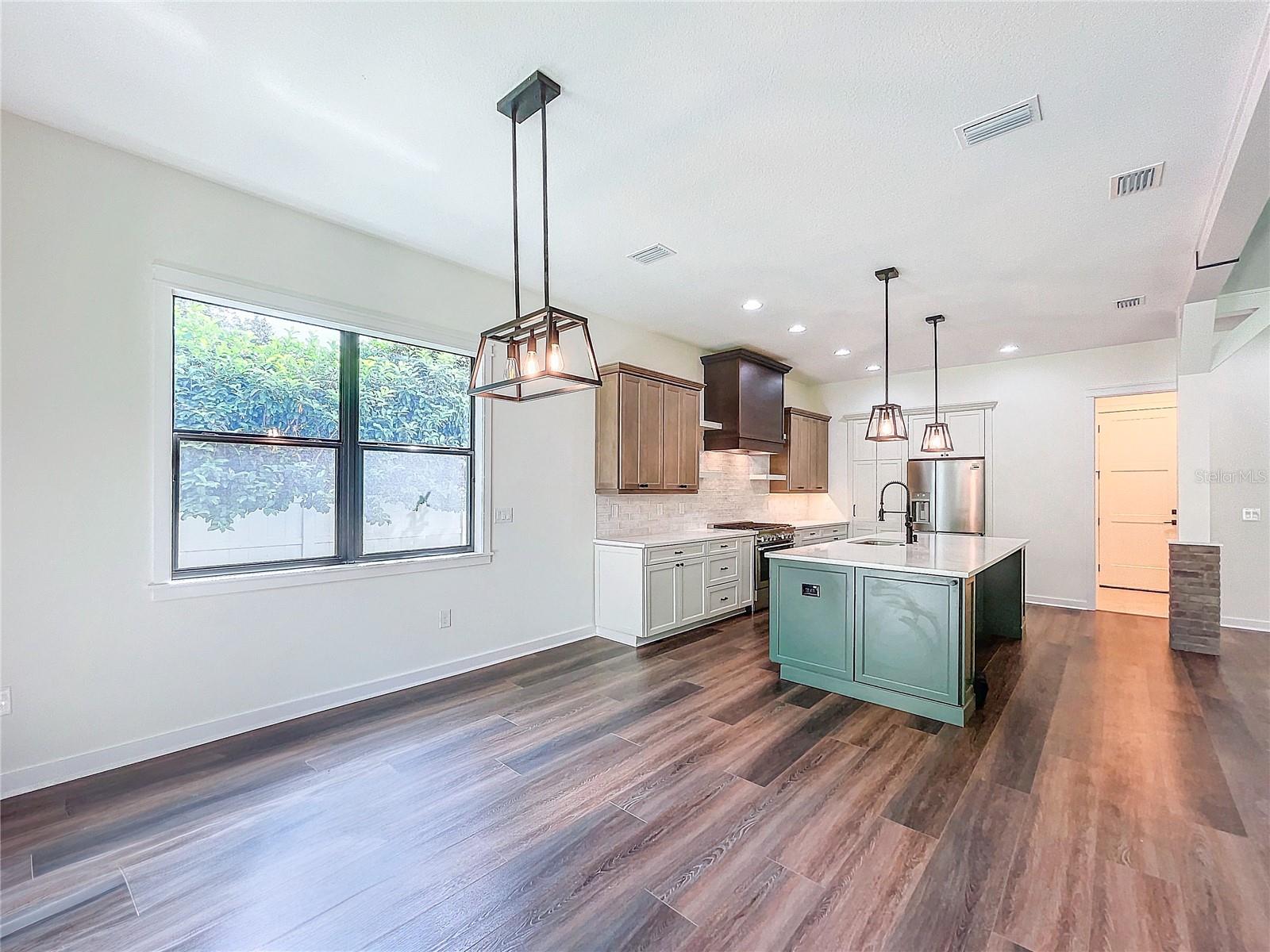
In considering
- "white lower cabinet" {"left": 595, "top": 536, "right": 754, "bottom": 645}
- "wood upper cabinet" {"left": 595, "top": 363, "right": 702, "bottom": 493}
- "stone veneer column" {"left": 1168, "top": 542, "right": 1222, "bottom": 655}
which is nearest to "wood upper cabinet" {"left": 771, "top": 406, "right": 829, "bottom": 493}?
"wood upper cabinet" {"left": 595, "top": 363, "right": 702, "bottom": 493}

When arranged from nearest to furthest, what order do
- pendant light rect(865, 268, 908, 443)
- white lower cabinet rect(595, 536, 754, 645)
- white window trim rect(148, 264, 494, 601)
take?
white window trim rect(148, 264, 494, 601)
pendant light rect(865, 268, 908, 443)
white lower cabinet rect(595, 536, 754, 645)

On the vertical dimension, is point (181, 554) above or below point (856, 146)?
below

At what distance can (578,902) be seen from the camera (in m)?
1.83

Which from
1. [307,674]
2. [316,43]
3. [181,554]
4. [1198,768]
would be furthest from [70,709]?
[1198,768]

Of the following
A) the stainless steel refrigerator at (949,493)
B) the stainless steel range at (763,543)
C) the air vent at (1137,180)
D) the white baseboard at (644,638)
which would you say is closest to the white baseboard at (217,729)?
the white baseboard at (644,638)

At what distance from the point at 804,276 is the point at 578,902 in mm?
3947

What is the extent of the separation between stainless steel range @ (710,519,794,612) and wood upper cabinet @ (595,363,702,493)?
1.01 metres

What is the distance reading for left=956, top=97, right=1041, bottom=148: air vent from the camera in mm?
2271

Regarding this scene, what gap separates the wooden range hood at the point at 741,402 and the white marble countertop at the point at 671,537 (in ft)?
3.07

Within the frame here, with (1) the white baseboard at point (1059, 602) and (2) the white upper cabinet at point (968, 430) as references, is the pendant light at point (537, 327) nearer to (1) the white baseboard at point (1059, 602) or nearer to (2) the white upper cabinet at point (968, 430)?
(2) the white upper cabinet at point (968, 430)

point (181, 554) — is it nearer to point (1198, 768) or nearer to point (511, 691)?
point (511, 691)

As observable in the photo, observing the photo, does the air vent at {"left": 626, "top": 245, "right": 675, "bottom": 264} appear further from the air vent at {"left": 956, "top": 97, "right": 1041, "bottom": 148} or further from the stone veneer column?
the stone veneer column

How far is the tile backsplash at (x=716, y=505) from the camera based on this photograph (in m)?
5.32

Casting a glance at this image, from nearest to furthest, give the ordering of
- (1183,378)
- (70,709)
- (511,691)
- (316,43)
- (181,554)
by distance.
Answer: (316,43)
(70,709)
(181,554)
(511,691)
(1183,378)
